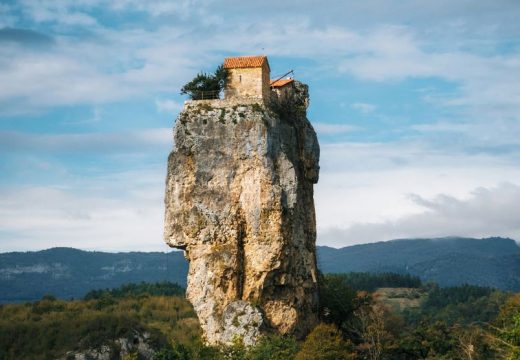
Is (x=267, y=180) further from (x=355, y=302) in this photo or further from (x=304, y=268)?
(x=355, y=302)

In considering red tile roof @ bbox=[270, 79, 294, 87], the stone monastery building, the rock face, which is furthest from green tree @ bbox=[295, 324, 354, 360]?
red tile roof @ bbox=[270, 79, 294, 87]

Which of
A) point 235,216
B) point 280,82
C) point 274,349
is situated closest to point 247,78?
point 280,82

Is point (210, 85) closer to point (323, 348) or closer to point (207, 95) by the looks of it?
point (207, 95)

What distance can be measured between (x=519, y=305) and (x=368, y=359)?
52.1 ft

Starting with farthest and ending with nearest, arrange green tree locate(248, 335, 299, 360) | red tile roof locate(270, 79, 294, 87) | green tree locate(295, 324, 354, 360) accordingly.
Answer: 1. red tile roof locate(270, 79, 294, 87)
2. green tree locate(295, 324, 354, 360)
3. green tree locate(248, 335, 299, 360)

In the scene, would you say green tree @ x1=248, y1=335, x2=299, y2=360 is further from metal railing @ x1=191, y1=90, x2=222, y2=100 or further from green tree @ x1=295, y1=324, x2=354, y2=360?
metal railing @ x1=191, y1=90, x2=222, y2=100

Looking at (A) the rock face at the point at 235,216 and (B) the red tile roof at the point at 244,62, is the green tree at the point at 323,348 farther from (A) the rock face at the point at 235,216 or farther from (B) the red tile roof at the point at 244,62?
(B) the red tile roof at the point at 244,62

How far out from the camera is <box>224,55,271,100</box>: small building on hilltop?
55.8 meters

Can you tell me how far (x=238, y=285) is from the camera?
175 feet

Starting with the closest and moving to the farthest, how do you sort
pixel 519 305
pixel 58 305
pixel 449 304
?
pixel 519 305, pixel 58 305, pixel 449 304

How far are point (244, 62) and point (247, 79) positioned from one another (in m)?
1.34

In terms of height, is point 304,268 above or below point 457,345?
above

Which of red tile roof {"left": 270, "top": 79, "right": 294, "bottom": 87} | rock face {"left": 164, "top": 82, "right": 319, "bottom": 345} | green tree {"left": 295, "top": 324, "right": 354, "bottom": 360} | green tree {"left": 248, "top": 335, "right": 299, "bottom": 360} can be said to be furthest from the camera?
red tile roof {"left": 270, "top": 79, "right": 294, "bottom": 87}

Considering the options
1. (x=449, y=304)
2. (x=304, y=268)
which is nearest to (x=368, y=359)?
(x=304, y=268)
